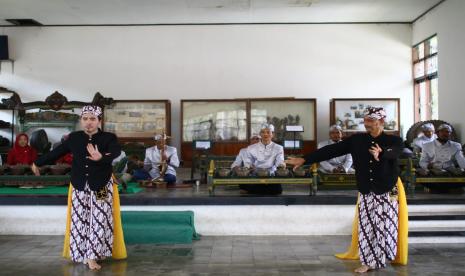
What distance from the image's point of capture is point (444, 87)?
10148mm

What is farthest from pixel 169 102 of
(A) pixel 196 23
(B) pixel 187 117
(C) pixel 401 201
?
(C) pixel 401 201

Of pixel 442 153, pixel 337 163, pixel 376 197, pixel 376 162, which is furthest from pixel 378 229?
pixel 442 153

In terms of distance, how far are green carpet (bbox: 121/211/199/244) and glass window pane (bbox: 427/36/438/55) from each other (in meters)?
7.45

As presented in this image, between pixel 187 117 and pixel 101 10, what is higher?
pixel 101 10

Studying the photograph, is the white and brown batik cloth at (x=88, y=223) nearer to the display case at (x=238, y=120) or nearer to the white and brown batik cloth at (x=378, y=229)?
the white and brown batik cloth at (x=378, y=229)

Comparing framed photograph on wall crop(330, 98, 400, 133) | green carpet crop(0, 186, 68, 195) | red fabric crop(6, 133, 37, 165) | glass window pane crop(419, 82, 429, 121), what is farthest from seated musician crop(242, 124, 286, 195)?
glass window pane crop(419, 82, 429, 121)

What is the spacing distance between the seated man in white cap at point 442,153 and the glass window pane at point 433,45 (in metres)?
4.20

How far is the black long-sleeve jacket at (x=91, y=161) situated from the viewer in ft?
14.3

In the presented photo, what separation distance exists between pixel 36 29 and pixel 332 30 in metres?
7.29

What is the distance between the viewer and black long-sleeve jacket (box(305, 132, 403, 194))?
4.25 metres

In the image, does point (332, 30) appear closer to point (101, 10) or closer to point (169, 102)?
point (169, 102)

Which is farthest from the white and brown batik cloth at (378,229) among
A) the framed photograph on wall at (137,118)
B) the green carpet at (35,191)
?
the framed photograph on wall at (137,118)

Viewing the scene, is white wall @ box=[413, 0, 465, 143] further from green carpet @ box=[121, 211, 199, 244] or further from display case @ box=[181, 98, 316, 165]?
green carpet @ box=[121, 211, 199, 244]

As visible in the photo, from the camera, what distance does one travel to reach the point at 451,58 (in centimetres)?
977
